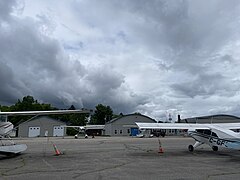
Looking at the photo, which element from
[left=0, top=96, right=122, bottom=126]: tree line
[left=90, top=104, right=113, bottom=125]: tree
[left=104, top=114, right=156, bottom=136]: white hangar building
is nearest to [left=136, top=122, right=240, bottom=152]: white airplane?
[left=104, top=114, right=156, bottom=136]: white hangar building

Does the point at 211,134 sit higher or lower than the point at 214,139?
higher

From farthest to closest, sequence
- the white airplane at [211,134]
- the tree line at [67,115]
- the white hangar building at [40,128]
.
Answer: the tree line at [67,115]
the white hangar building at [40,128]
the white airplane at [211,134]

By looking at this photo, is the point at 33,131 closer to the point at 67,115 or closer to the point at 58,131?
the point at 58,131

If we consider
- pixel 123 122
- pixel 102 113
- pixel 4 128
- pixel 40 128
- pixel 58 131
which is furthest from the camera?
pixel 102 113

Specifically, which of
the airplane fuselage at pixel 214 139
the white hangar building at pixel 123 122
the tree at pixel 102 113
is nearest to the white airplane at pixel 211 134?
the airplane fuselage at pixel 214 139

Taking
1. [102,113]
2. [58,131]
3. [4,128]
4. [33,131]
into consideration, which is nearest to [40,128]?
[33,131]

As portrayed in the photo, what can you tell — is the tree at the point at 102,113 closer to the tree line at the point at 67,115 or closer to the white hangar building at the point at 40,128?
the tree line at the point at 67,115

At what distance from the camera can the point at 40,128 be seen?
72.1m

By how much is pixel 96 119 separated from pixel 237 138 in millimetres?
114206

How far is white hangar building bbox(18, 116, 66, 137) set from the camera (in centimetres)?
7075

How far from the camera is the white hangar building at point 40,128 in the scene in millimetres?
70750

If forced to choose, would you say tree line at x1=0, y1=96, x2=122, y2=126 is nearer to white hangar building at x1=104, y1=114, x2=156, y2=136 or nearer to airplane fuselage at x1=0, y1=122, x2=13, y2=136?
white hangar building at x1=104, y1=114, x2=156, y2=136

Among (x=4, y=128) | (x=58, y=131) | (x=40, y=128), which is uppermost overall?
(x=40, y=128)

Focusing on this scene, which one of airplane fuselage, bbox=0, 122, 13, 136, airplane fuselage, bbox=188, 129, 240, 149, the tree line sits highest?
the tree line
